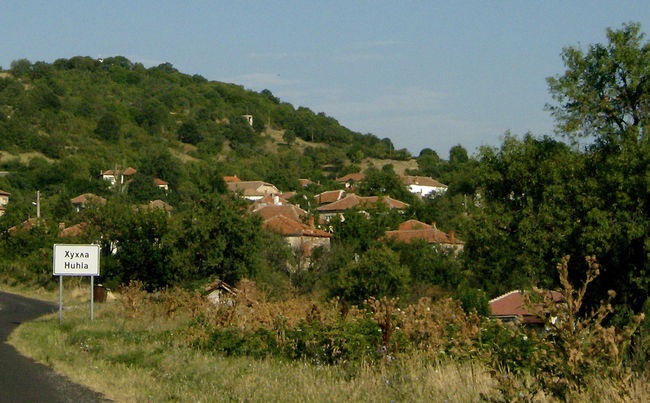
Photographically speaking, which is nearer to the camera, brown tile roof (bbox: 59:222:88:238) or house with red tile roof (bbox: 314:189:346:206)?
brown tile roof (bbox: 59:222:88:238)

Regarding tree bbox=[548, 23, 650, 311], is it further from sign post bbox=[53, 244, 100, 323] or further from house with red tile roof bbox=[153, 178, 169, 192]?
house with red tile roof bbox=[153, 178, 169, 192]

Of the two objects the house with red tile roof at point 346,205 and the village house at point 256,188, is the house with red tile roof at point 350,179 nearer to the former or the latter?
the village house at point 256,188

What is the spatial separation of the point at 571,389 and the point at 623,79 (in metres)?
31.0

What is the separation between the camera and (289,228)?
253ft

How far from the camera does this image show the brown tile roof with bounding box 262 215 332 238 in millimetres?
→ 74875

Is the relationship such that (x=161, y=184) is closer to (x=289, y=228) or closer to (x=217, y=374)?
(x=289, y=228)

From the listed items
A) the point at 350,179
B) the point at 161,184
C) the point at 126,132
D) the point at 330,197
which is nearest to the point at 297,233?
the point at 161,184

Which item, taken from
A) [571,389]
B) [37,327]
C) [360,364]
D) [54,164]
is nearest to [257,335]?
[360,364]

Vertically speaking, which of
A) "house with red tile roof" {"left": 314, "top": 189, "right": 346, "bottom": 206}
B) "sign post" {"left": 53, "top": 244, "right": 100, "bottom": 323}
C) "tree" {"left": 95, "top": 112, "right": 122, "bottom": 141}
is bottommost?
"house with red tile roof" {"left": 314, "top": 189, "right": 346, "bottom": 206}

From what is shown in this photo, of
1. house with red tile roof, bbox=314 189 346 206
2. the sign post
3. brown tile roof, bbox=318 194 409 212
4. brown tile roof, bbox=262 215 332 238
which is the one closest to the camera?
the sign post

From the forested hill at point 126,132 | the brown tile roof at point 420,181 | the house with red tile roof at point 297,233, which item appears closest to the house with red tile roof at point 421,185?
the brown tile roof at point 420,181

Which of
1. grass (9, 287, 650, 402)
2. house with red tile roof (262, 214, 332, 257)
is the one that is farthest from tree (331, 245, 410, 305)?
grass (9, 287, 650, 402)

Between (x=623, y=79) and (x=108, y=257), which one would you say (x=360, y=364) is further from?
(x=108, y=257)

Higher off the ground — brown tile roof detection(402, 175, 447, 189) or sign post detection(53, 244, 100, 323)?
sign post detection(53, 244, 100, 323)
